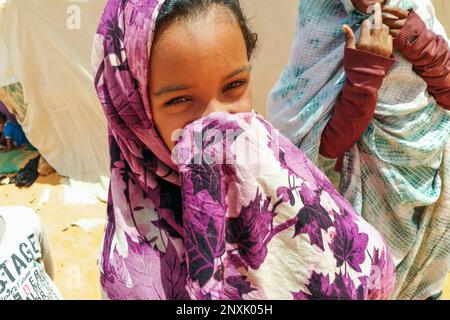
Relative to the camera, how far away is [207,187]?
30.2 inches

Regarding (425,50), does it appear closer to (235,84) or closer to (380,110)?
(380,110)

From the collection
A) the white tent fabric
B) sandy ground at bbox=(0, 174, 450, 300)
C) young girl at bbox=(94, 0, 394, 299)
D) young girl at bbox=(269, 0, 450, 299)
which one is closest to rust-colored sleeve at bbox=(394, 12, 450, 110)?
young girl at bbox=(269, 0, 450, 299)

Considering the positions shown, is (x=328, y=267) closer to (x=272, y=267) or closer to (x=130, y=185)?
(x=272, y=267)

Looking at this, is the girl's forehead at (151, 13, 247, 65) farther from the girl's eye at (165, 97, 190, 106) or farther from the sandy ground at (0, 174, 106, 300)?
the sandy ground at (0, 174, 106, 300)

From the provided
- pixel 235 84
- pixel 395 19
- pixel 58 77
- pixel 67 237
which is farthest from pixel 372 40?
pixel 58 77

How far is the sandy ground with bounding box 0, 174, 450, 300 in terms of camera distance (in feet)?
8.64

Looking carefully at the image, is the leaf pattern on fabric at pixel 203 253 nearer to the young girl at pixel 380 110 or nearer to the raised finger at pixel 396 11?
the young girl at pixel 380 110

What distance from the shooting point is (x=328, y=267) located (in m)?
0.81

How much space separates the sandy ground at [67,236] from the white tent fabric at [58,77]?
227 mm

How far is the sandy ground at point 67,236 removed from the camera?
264cm

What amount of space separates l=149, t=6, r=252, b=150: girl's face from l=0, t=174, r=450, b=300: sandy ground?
191 cm

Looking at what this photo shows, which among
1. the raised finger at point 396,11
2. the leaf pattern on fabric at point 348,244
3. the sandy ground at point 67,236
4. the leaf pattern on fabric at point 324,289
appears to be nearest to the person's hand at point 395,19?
the raised finger at point 396,11

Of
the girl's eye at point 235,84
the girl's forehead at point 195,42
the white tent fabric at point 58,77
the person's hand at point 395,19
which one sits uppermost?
the girl's forehead at point 195,42

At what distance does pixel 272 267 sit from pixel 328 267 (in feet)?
0.31
